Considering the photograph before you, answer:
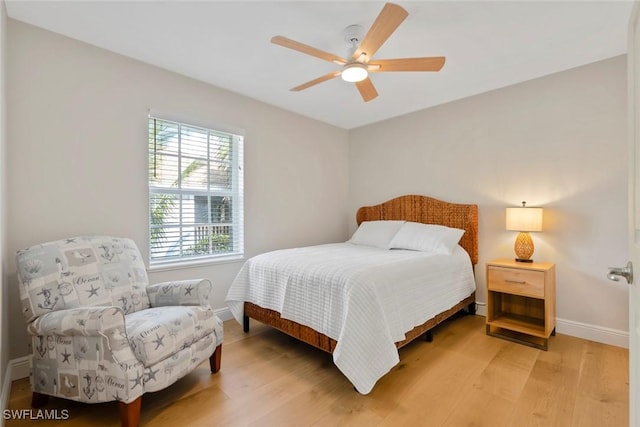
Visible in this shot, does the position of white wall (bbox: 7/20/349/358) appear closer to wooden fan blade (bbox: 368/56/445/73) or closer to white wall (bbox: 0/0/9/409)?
white wall (bbox: 0/0/9/409)

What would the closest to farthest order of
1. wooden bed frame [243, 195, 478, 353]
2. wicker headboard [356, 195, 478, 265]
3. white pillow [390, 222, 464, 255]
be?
wooden bed frame [243, 195, 478, 353] < white pillow [390, 222, 464, 255] < wicker headboard [356, 195, 478, 265]

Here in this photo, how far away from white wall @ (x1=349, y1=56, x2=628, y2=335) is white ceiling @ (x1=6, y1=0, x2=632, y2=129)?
26 centimetres

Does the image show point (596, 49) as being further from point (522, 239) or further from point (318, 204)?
point (318, 204)

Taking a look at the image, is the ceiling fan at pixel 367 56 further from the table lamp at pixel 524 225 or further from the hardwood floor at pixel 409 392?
the hardwood floor at pixel 409 392

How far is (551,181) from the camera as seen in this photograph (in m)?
2.79

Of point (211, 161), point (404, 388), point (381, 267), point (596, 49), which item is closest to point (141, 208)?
point (211, 161)

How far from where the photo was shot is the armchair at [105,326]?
151 cm

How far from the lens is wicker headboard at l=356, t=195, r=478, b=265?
3.22m

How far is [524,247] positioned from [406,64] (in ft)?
6.38

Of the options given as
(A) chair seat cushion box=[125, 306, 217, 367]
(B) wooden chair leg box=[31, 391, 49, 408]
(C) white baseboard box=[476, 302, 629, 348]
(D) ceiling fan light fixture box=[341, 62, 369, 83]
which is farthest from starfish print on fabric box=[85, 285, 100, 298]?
(C) white baseboard box=[476, 302, 629, 348]

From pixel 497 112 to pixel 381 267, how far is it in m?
2.20

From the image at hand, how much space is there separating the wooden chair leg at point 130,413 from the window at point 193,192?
4.58ft

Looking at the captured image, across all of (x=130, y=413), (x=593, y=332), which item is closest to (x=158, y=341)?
(x=130, y=413)

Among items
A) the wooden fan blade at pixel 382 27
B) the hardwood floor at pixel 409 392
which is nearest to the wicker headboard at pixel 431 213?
the hardwood floor at pixel 409 392
